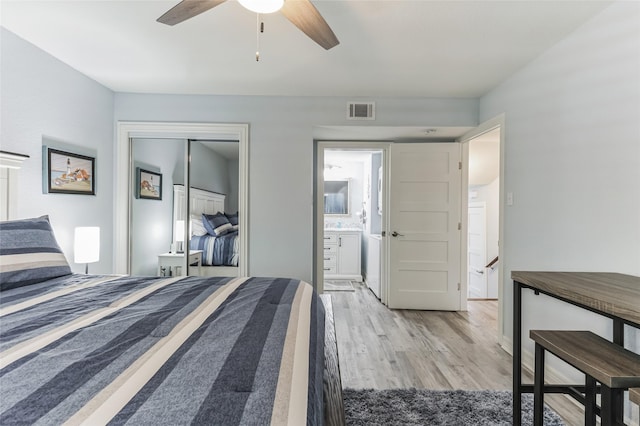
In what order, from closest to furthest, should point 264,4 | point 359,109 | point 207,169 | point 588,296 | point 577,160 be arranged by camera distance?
point 588,296, point 264,4, point 577,160, point 359,109, point 207,169

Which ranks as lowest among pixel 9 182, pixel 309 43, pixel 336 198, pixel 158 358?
pixel 158 358

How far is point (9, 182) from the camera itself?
6.91 feet

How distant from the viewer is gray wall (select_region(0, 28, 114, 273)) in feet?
7.07

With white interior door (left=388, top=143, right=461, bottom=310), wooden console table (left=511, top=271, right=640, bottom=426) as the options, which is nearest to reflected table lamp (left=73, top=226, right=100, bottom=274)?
white interior door (left=388, top=143, right=461, bottom=310)

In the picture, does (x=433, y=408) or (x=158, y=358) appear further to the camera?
(x=433, y=408)

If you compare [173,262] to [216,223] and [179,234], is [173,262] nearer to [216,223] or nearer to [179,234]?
[179,234]

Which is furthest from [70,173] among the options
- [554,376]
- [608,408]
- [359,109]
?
[554,376]

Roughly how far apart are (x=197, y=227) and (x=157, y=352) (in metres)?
2.64

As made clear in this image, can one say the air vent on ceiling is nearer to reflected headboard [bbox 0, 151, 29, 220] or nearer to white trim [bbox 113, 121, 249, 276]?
white trim [bbox 113, 121, 249, 276]

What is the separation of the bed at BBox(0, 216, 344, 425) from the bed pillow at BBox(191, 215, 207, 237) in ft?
5.54

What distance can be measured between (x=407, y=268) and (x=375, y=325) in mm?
868

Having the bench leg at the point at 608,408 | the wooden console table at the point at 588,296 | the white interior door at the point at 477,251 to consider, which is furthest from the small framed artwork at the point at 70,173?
the white interior door at the point at 477,251

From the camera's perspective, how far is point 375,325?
3.11 meters

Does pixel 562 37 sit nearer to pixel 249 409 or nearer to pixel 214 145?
pixel 249 409
